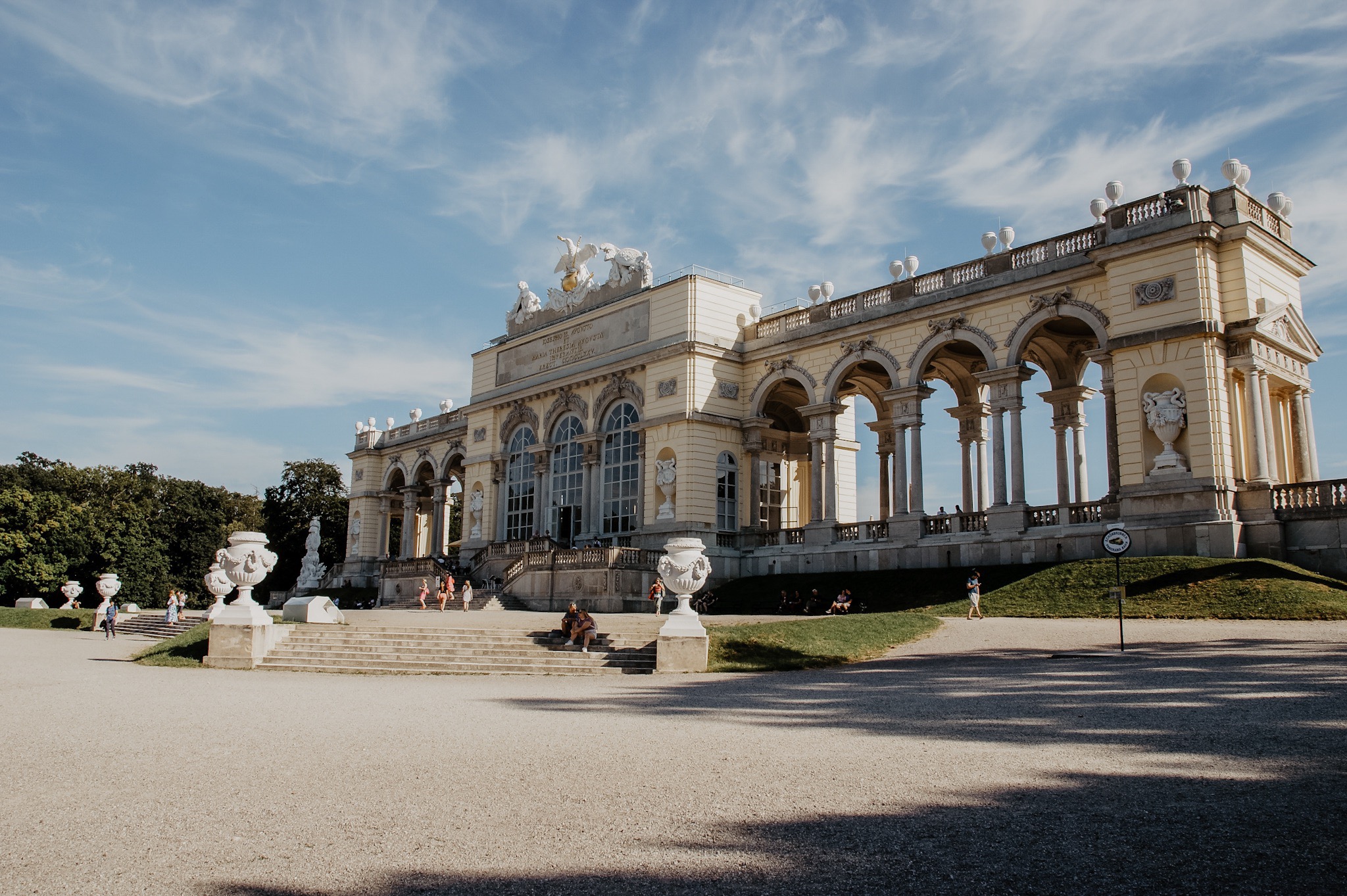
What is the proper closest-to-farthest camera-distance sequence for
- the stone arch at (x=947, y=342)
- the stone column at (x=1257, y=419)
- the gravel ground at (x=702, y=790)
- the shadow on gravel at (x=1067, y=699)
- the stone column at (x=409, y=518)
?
1. the gravel ground at (x=702, y=790)
2. the shadow on gravel at (x=1067, y=699)
3. the stone column at (x=1257, y=419)
4. the stone arch at (x=947, y=342)
5. the stone column at (x=409, y=518)

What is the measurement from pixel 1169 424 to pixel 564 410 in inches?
992

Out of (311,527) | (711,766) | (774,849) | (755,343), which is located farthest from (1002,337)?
(311,527)

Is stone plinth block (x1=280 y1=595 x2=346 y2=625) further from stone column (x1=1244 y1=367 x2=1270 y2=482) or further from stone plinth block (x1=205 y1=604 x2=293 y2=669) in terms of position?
stone column (x1=1244 y1=367 x2=1270 y2=482)

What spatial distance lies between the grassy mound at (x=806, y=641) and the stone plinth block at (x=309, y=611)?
9735 millimetres

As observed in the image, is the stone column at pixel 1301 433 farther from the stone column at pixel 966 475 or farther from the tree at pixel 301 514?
the tree at pixel 301 514

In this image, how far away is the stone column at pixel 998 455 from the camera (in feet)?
98.7

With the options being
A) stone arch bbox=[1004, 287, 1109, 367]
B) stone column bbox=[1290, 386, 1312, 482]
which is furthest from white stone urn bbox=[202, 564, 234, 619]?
stone column bbox=[1290, 386, 1312, 482]

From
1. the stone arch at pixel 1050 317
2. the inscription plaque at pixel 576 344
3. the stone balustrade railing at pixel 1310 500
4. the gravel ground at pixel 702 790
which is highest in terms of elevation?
the inscription plaque at pixel 576 344

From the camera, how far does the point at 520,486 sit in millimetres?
45281

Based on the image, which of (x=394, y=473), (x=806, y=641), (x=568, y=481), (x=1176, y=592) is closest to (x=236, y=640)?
(x=806, y=641)

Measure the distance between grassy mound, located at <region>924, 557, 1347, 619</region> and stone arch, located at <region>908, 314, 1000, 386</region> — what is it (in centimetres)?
771

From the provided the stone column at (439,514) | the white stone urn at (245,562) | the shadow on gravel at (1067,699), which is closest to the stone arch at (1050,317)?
the shadow on gravel at (1067,699)

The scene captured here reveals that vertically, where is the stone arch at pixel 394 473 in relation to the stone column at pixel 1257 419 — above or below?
above

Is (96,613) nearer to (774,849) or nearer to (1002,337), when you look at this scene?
(1002,337)
